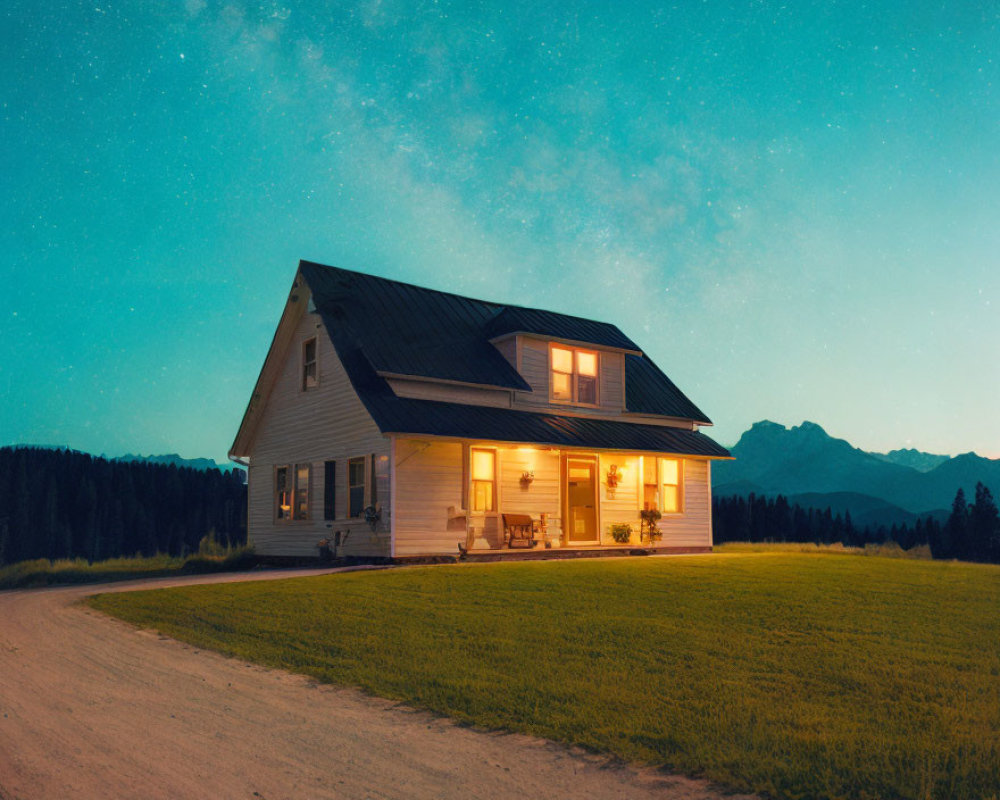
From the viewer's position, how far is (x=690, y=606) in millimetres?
11727

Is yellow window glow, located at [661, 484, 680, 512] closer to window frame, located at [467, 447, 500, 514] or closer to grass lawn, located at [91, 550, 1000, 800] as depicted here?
window frame, located at [467, 447, 500, 514]

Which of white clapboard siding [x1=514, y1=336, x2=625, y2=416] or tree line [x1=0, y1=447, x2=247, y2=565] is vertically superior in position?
white clapboard siding [x1=514, y1=336, x2=625, y2=416]

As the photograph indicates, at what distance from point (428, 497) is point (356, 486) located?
7.19 feet

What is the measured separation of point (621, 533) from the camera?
24.3 m

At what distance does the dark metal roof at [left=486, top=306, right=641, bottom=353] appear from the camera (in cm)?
2498

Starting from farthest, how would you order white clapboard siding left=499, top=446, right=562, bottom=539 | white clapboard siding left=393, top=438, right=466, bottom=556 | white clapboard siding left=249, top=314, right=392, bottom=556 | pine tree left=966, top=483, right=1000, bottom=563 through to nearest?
pine tree left=966, top=483, right=1000, bottom=563 < white clapboard siding left=499, top=446, right=562, bottom=539 < white clapboard siding left=249, top=314, right=392, bottom=556 < white clapboard siding left=393, top=438, right=466, bottom=556

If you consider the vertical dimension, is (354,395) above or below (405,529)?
above

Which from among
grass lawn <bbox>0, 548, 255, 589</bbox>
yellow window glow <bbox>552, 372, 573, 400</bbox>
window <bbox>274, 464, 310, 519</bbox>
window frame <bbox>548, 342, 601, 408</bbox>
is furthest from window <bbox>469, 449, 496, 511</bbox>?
grass lawn <bbox>0, 548, 255, 589</bbox>

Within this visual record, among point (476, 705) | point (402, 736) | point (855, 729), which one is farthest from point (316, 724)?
point (855, 729)

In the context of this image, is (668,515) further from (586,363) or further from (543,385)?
(543,385)

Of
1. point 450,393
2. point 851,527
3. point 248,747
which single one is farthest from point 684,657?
point 851,527

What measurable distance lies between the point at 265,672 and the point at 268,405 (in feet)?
61.7

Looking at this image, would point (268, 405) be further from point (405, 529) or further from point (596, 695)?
point (596, 695)

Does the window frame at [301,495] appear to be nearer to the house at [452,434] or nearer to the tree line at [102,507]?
the house at [452,434]
